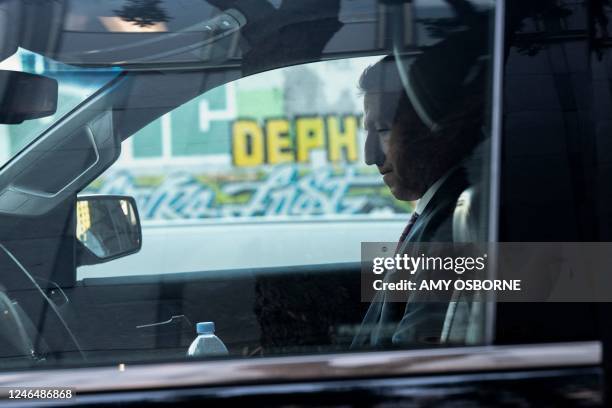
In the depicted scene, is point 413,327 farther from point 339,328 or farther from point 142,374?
point 142,374

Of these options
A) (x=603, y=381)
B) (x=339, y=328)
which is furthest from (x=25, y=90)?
(x=603, y=381)

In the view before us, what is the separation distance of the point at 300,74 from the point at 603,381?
0.87 meters

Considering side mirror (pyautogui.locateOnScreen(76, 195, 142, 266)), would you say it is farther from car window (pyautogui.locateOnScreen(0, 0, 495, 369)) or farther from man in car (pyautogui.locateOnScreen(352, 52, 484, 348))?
man in car (pyautogui.locateOnScreen(352, 52, 484, 348))

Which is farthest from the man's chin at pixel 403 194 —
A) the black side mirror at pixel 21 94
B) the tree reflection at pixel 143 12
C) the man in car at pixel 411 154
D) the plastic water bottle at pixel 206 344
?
the black side mirror at pixel 21 94

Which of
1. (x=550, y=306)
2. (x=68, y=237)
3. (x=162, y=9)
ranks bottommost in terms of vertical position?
(x=550, y=306)

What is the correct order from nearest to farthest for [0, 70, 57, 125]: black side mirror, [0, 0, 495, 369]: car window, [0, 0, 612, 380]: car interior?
[0, 0, 612, 380]: car interior < [0, 0, 495, 369]: car window < [0, 70, 57, 125]: black side mirror

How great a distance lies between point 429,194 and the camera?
70.1 inches

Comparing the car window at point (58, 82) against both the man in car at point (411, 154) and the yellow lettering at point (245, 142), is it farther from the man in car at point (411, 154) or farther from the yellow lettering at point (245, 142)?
the man in car at point (411, 154)

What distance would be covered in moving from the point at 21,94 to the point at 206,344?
0.70 metres

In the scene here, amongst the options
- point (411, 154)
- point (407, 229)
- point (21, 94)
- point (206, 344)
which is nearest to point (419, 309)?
point (407, 229)

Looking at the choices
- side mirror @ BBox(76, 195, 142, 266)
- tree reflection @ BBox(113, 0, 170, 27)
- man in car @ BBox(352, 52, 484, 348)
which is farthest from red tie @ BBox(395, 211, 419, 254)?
tree reflection @ BBox(113, 0, 170, 27)

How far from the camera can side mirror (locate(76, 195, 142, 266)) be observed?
70.2 inches

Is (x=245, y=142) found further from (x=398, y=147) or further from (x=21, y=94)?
(x=21, y=94)

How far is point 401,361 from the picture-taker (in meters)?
1.54
